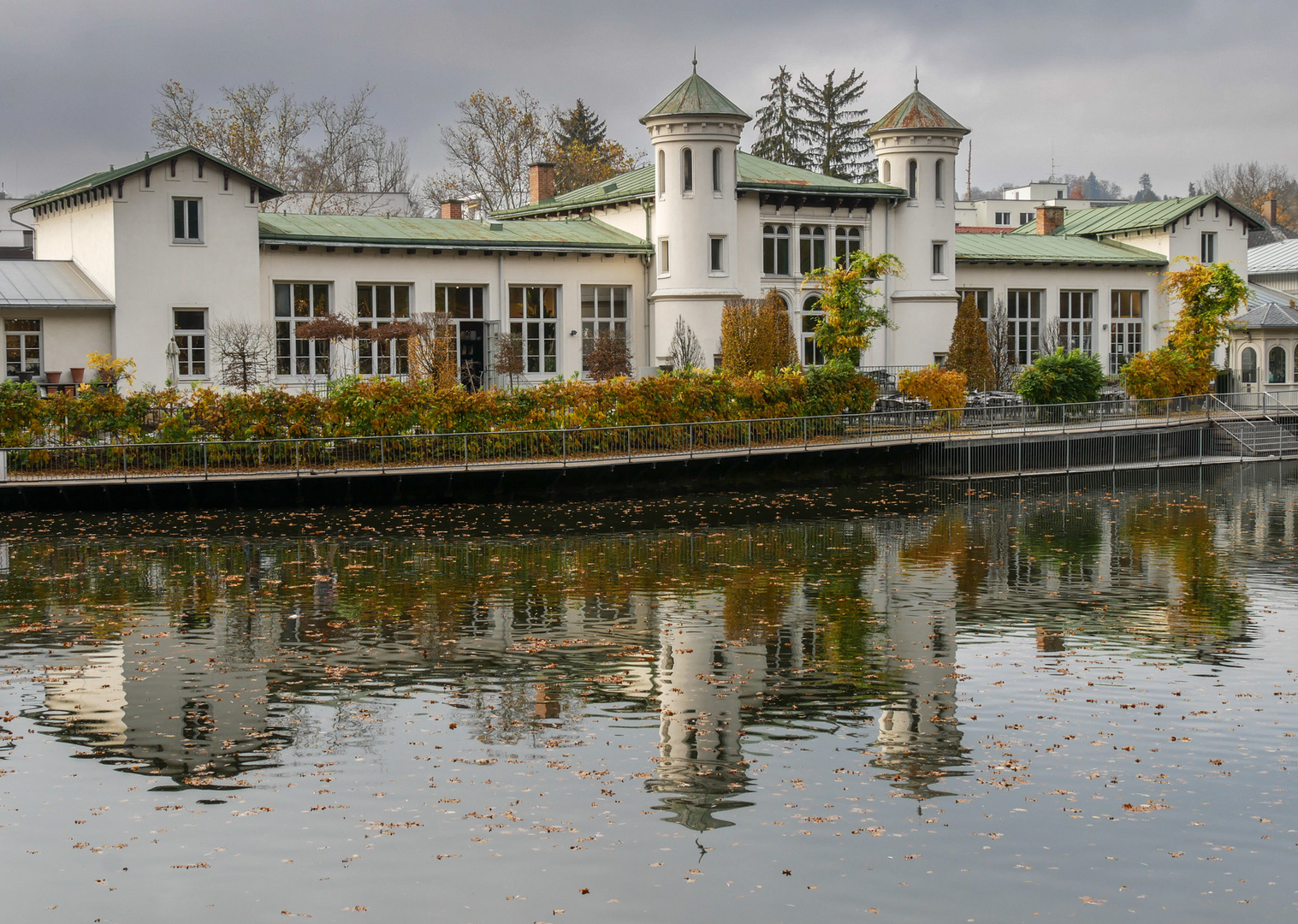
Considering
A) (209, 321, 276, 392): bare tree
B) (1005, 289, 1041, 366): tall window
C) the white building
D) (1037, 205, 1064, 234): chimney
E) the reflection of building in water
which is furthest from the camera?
(1037, 205, 1064, 234): chimney

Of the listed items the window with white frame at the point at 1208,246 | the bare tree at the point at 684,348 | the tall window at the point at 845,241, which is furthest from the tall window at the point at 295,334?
the window with white frame at the point at 1208,246

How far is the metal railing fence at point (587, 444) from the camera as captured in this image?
29703 millimetres

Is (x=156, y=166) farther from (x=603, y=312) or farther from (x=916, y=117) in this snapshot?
(x=916, y=117)

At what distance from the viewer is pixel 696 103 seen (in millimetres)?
43625

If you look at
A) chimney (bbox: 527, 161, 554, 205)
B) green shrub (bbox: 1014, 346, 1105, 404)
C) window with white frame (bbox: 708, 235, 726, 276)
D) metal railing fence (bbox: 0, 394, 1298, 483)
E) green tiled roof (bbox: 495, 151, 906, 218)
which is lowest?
metal railing fence (bbox: 0, 394, 1298, 483)

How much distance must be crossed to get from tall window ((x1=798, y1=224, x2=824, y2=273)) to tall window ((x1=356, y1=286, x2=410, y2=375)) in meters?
13.4

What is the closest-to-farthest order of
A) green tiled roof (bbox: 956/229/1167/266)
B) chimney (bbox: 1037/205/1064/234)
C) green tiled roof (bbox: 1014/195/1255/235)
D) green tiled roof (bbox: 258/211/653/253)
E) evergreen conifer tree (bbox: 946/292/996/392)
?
green tiled roof (bbox: 258/211/653/253), evergreen conifer tree (bbox: 946/292/996/392), green tiled roof (bbox: 956/229/1167/266), green tiled roof (bbox: 1014/195/1255/235), chimney (bbox: 1037/205/1064/234)

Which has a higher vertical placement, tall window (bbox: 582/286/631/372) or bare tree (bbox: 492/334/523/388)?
tall window (bbox: 582/286/631/372)

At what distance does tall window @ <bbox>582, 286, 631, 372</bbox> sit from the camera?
45.3 metres

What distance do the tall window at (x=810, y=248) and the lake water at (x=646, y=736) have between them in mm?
24309

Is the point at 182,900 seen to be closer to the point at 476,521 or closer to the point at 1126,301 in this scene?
the point at 476,521

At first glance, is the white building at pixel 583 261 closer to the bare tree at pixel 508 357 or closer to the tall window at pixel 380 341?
the tall window at pixel 380 341

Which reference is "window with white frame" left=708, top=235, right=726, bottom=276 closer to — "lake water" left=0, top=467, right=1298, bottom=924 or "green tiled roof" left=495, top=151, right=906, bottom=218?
"green tiled roof" left=495, top=151, right=906, bottom=218

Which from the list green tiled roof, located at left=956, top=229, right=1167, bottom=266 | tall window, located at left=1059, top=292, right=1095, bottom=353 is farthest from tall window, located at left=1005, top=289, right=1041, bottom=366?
green tiled roof, located at left=956, top=229, right=1167, bottom=266
